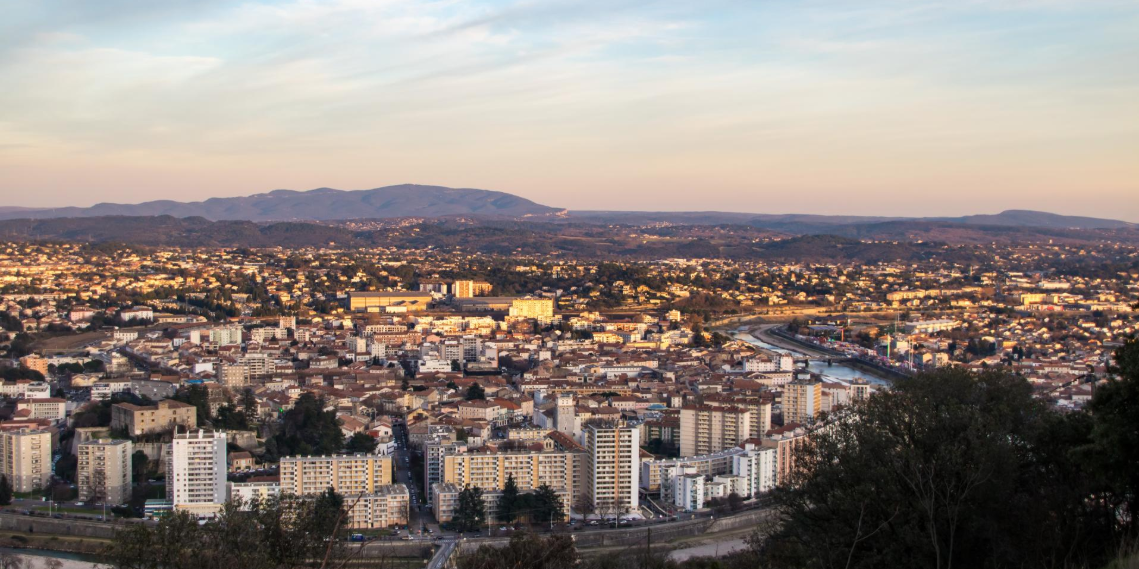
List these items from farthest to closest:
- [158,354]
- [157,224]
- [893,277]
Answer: [157,224] → [893,277] → [158,354]

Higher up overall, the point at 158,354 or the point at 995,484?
the point at 995,484

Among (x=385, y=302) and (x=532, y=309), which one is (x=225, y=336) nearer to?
(x=385, y=302)

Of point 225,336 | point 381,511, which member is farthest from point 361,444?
point 225,336

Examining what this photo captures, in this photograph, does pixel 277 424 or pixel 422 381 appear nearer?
pixel 277 424

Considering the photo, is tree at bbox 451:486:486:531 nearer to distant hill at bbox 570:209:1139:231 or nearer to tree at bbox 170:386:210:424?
tree at bbox 170:386:210:424

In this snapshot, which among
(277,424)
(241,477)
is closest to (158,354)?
(277,424)

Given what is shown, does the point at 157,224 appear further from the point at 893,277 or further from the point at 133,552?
the point at 133,552

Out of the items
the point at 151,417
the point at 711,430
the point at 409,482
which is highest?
the point at 151,417
